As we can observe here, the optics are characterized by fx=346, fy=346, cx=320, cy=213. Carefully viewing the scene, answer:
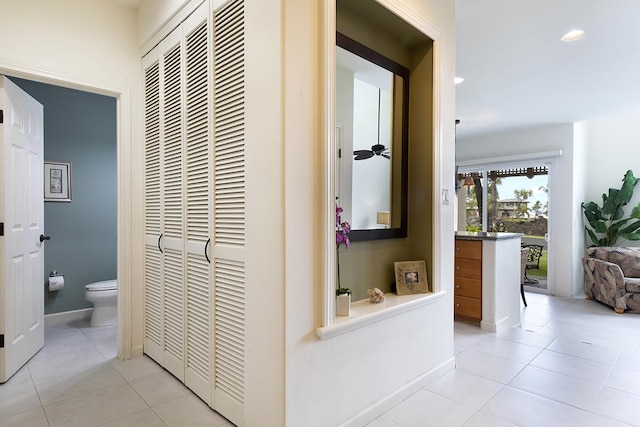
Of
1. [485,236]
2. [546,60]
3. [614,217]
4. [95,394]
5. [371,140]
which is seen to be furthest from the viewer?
[614,217]

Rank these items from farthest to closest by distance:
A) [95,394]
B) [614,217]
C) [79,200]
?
[614,217], [79,200], [95,394]

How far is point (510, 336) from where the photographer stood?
3361mm

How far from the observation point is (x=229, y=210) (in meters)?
1.89

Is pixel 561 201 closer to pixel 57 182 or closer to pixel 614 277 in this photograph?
pixel 614 277

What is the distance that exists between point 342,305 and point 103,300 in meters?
2.79

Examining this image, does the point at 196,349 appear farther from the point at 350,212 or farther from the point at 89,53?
the point at 89,53

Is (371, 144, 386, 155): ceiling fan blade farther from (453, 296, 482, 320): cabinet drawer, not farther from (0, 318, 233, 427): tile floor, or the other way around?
(453, 296, 482, 320): cabinet drawer

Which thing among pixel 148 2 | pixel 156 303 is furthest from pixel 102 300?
pixel 148 2

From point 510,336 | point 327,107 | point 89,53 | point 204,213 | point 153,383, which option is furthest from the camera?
point 510,336

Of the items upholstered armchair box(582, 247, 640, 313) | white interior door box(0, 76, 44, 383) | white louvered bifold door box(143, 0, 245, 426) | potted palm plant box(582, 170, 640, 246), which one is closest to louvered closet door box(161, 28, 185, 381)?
white louvered bifold door box(143, 0, 245, 426)

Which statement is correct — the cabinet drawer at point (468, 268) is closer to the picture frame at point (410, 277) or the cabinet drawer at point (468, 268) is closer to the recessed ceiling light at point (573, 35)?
the picture frame at point (410, 277)

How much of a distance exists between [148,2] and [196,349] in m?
2.56

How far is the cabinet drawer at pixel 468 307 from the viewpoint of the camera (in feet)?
11.9

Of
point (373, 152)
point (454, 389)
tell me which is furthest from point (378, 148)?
point (454, 389)
